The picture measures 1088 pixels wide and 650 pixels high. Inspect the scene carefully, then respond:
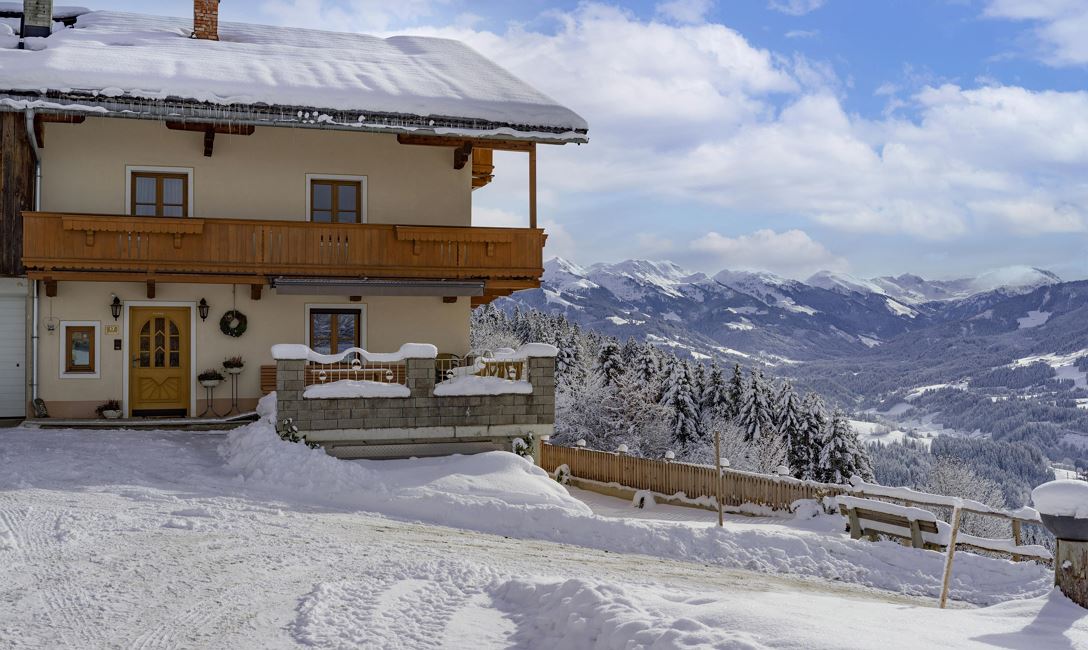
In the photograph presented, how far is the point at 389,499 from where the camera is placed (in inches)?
539

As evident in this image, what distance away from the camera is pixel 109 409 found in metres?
19.4

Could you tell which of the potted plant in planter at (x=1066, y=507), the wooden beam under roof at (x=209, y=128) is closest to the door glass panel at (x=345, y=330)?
the wooden beam under roof at (x=209, y=128)

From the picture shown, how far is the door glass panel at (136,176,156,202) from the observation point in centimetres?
2006

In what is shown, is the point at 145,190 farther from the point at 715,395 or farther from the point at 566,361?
the point at 715,395

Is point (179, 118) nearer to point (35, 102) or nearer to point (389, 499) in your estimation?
point (35, 102)

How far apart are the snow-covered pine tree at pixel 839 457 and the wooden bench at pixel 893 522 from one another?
4361cm

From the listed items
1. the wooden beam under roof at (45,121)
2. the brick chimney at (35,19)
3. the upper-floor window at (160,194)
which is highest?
the brick chimney at (35,19)

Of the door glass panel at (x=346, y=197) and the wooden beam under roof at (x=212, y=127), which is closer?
the wooden beam under roof at (x=212, y=127)

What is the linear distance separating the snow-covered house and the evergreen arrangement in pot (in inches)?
7.8

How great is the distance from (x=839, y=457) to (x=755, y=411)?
350 inches

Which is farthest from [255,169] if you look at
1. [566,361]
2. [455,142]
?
[566,361]

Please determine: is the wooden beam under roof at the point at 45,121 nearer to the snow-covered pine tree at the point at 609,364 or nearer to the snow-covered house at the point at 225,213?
the snow-covered house at the point at 225,213

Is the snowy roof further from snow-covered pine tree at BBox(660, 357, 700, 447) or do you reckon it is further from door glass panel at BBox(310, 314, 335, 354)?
snow-covered pine tree at BBox(660, 357, 700, 447)

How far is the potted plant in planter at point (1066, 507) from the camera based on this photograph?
7.26 m
